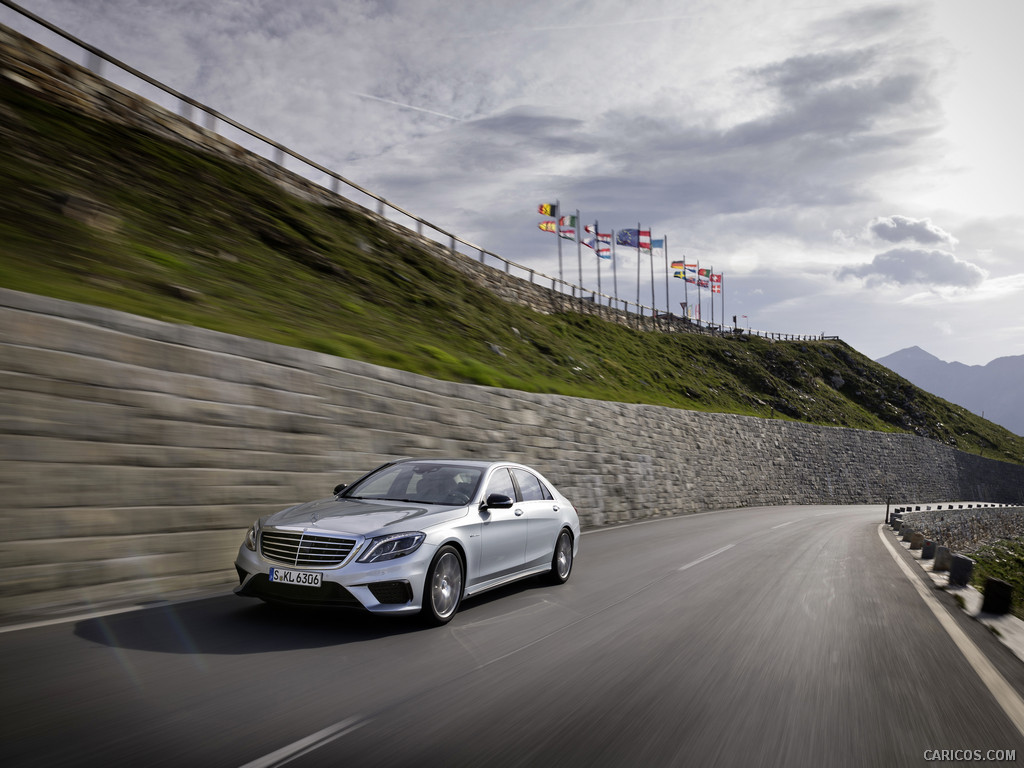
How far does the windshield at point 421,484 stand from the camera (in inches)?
298

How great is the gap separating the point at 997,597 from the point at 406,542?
280 inches

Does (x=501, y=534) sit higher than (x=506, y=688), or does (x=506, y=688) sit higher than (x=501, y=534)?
(x=501, y=534)

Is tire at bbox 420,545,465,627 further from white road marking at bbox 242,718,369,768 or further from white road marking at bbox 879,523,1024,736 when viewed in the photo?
white road marking at bbox 879,523,1024,736

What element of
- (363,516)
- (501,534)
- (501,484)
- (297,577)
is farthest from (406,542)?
(501,484)

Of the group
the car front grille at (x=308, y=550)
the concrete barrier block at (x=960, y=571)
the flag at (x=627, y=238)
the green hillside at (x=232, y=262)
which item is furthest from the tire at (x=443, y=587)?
the flag at (x=627, y=238)

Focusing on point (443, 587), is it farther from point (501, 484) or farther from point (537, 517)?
point (537, 517)

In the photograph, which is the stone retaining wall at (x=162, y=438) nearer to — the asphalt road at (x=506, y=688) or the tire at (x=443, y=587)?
the asphalt road at (x=506, y=688)

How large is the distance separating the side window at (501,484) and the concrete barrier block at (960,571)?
7.09 m

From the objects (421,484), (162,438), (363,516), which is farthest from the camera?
(162,438)

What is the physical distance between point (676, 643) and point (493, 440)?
11.1 meters

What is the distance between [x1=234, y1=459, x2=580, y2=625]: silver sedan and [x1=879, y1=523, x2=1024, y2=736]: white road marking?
14.2 feet

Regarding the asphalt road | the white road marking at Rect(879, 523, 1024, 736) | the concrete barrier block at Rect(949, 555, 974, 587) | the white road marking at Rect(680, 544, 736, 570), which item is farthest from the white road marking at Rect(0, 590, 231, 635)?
the concrete barrier block at Rect(949, 555, 974, 587)

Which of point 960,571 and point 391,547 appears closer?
point 391,547

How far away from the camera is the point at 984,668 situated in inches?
235
